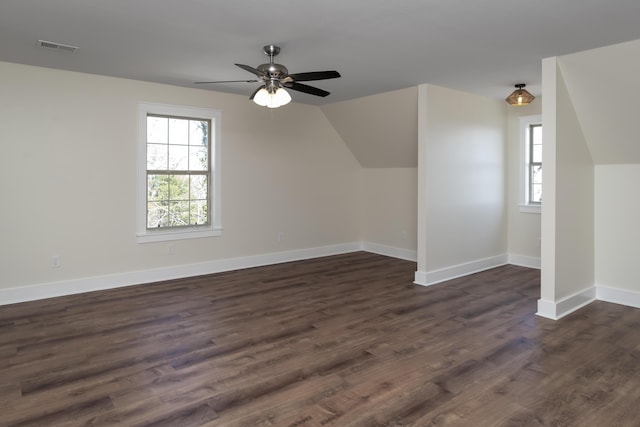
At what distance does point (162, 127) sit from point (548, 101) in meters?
4.37

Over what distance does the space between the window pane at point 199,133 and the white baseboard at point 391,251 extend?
3.34 m

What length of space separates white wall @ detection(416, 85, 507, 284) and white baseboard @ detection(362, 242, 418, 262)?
3.70 feet

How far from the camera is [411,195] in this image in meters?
6.72

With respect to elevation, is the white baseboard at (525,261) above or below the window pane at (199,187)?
below

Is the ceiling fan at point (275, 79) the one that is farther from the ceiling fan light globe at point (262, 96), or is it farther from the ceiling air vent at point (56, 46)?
the ceiling air vent at point (56, 46)

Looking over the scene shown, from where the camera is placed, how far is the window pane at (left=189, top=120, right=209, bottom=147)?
5.59 m

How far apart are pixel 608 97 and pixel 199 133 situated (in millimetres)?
4641

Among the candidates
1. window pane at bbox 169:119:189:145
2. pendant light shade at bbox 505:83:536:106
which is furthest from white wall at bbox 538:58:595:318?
window pane at bbox 169:119:189:145

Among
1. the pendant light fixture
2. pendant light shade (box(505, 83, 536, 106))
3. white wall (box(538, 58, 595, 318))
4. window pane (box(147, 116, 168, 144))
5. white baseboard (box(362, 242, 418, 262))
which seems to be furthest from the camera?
white baseboard (box(362, 242, 418, 262))

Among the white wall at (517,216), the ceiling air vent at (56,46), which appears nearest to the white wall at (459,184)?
the white wall at (517,216)

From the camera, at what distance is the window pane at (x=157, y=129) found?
17.2 feet

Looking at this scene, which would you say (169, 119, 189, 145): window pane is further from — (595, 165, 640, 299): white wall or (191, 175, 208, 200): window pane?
(595, 165, 640, 299): white wall

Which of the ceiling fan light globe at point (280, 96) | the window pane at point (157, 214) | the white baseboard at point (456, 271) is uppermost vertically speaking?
the ceiling fan light globe at point (280, 96)

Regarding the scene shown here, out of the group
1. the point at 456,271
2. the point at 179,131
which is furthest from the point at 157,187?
the point at 456,271
